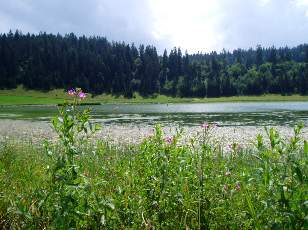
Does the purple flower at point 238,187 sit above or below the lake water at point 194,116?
above

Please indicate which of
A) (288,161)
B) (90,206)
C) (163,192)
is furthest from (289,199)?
(90,206)

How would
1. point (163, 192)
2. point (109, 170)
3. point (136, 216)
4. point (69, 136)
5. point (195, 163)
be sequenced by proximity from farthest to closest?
point (109, 170) < point (195, 163) < point (163, 192) < point (136, 216) < point (69, 136)

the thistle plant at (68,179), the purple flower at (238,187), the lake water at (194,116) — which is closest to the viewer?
the thistle plant at (68,179)

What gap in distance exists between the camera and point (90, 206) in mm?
5258

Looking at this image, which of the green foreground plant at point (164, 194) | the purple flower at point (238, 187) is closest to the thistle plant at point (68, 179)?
the green foreground plant at point (164, 194)

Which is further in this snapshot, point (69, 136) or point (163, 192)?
point (163, 192)

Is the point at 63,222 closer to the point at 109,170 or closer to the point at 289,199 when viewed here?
the point at 289,199

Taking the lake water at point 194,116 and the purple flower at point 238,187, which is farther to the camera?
the lake water at point 194,116

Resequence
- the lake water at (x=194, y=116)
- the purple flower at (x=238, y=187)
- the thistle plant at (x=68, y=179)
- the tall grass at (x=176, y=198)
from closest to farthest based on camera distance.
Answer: the tall grass at (x=176, y=198), the thistle plant at (x=68, y=179), the purple flower at (x=238, y=187), the lake water at (x=194, y=116)

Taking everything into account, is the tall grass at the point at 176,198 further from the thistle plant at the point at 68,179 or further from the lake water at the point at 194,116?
the lake water at the point at 194,116

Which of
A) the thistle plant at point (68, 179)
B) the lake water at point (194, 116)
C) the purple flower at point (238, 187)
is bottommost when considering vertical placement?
the lake water at point (194, 116)

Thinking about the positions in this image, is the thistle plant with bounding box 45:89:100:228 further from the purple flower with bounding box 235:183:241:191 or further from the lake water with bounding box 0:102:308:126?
the lake water with bounding box 0:102:308:126

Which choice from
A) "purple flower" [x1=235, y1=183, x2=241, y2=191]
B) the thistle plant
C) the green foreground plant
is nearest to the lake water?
the green foreground plant

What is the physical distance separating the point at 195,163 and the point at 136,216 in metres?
2.01
